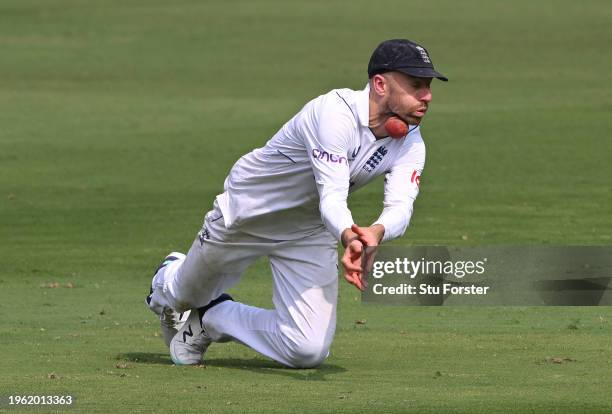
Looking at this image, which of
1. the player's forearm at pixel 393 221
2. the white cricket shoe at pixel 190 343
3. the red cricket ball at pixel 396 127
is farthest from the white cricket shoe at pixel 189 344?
the red cricket ball at pixel 396 127

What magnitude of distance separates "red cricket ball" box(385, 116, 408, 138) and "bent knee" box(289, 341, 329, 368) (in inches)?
56.4

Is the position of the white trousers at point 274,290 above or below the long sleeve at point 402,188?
below

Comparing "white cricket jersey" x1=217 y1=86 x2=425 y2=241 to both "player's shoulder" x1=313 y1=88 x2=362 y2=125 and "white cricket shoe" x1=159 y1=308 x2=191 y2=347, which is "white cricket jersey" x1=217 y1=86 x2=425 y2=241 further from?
"white cricket shoe" x1=159 y1=308 x2=191 y2=347

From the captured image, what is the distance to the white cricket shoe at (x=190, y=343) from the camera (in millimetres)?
10086

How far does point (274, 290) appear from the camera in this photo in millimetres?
10031

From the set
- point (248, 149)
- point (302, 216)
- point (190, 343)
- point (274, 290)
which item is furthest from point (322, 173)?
point (248, 149)

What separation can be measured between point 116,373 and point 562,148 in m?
19.0

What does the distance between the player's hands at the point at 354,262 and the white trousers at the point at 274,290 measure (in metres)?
1.25

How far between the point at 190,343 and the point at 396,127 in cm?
205

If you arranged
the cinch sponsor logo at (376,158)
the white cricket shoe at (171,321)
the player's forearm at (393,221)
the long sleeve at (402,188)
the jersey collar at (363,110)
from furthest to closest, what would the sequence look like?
the white cricket shoe at (171,321), the cinch sponsor logo at (376,158), the jersey collar at (363,110), the long sleeve at (402,188), the player's forearm at (393,221)

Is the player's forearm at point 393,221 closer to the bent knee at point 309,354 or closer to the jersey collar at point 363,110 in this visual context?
the jersey collar at point 363,110

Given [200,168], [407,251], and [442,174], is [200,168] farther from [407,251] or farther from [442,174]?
[407,251]

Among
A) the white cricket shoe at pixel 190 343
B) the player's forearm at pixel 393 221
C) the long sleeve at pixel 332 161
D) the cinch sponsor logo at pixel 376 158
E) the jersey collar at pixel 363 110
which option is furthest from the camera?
the white cricket shoe at pixel 190 343

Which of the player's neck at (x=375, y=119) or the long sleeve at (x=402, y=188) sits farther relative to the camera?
the player's neck at (x=375, y=119)
